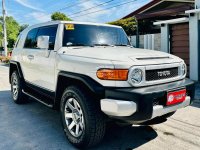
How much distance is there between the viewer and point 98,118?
364 cm

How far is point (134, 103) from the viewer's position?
11.0 feet

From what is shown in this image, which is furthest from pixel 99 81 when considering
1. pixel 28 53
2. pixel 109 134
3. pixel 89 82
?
pixel 28 53

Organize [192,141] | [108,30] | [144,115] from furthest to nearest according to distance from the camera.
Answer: [108,30], [192,141], [144,115]

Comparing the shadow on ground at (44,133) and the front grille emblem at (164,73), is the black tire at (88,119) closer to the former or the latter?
the shadow on ground at (44,133)

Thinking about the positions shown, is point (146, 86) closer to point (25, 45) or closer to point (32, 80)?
point (32, 80)

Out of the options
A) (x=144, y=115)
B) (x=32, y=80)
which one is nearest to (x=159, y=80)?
(x=144, y=115)

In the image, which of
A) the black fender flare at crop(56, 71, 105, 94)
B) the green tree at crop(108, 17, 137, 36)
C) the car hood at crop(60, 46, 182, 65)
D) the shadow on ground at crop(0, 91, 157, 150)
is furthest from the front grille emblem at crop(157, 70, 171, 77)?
the green tree at crop(108, 17, 137, 36)

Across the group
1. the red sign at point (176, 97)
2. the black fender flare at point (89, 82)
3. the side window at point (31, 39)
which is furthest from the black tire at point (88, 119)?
the side window at point (31, 39)

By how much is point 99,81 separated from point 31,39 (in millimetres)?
3102

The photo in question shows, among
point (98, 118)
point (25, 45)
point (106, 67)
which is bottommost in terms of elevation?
point (98, 118)

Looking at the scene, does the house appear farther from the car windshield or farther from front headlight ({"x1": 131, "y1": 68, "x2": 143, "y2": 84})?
front headlight ({"x1": 131, "y1": 68, "x2": 143, "y2": 84})

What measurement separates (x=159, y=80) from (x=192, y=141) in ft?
3.86

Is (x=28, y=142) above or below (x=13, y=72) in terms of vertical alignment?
below

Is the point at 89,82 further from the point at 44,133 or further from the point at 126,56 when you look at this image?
the point at 44,133
